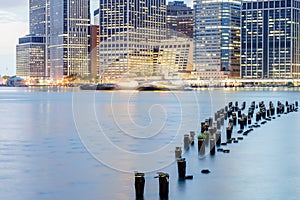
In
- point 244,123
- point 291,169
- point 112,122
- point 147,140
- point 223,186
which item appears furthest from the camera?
point 112,122

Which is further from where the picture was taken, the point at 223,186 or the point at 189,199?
the point at 223,186

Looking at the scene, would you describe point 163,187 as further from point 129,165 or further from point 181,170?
point 129,165

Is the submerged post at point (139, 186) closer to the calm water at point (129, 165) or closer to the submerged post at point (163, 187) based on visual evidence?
the calm water at point (129, 165)

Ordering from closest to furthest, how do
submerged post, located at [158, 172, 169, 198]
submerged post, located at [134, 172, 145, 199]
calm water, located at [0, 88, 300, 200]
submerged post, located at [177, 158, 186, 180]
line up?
submerged post, located at [134, 172, 145, 199] < submerged post, located at [158, 172, 169, 198] < calm water, located at [0, 88, 300, 200] < submerged post, located at [177, 158, 186, 180]

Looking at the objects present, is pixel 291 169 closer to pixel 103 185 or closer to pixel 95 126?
pixel 103 185

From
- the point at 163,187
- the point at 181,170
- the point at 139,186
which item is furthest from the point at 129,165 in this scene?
the point at 139,186

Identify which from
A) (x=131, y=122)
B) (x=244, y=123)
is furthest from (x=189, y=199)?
(x=131, y=122)

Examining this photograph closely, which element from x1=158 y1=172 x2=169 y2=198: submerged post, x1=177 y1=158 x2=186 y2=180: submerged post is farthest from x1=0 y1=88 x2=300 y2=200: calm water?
x1=177 y1=158 x2=186 y2=180: submerged post

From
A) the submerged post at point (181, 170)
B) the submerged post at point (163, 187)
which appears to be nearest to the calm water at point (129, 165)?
the submerged post at point (163, 187)

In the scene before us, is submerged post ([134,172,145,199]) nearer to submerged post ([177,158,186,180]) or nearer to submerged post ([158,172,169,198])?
submerged post ([158,172,169,198])

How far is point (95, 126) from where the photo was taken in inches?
2191

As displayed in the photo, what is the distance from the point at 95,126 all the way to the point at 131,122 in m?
6.97

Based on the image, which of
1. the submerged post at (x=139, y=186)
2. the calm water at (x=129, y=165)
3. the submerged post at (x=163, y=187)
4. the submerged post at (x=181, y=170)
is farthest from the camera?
the submerged post at (x=181, y=170)

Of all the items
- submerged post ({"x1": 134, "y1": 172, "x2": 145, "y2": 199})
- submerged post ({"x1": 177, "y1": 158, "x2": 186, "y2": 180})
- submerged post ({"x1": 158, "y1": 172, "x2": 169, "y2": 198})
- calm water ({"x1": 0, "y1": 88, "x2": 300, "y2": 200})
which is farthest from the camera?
submerged post ({"x1": 177, "y1": 158, "x2": 186, "y2": 180})
